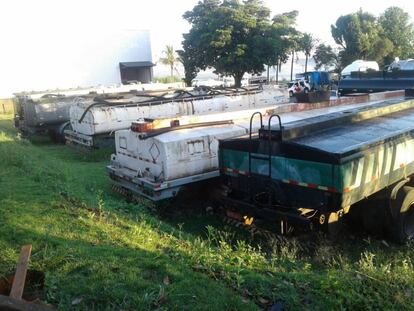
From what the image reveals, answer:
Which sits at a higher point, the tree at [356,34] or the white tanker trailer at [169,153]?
the tree at [356,34]

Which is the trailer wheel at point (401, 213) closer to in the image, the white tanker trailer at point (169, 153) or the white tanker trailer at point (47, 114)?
the white tanker trailer at point (169, 153)

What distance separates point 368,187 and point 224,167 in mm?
2122

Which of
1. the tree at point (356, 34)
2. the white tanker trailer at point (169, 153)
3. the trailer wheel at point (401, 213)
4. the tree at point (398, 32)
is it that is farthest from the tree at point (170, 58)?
the trailer wheel at point (401, 213)

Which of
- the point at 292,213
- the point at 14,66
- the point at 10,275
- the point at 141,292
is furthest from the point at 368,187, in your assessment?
the point at 14,66

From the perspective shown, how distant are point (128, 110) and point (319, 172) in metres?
8.36

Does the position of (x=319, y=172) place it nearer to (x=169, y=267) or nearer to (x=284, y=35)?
(x=169, y=267)

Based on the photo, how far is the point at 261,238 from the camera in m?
6.36

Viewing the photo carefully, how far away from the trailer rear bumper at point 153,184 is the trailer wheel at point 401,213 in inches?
120

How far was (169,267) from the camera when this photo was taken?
13.2ft

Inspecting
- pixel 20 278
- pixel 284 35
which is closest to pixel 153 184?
pixel 20 278

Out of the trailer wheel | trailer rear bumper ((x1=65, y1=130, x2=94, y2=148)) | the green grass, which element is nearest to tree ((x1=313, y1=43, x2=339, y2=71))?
trailer rear bumper ((x1=65, y1=130, x2=94, y2=148))

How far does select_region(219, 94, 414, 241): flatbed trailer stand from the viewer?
17.0 feet

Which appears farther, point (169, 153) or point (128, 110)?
point (128, 110)

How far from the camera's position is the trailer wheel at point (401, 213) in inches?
236
